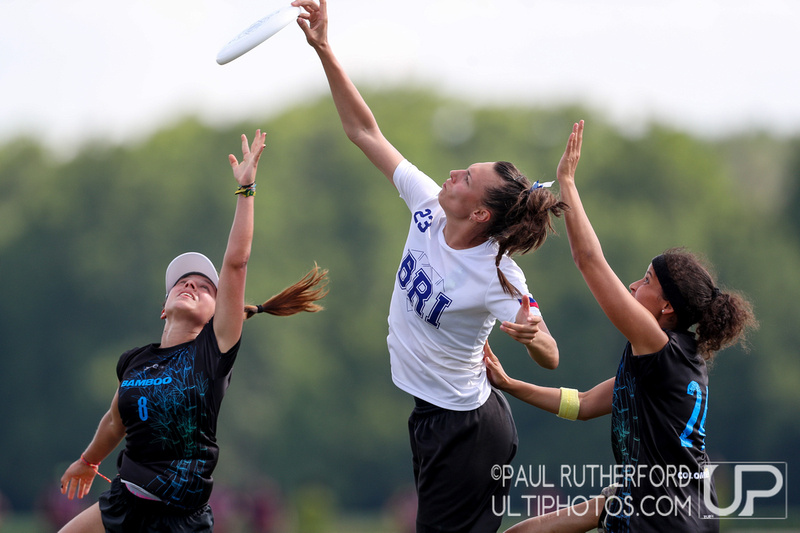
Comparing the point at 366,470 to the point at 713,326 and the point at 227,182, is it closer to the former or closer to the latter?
the point at 227,182

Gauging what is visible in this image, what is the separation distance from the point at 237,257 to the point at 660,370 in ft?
7.46

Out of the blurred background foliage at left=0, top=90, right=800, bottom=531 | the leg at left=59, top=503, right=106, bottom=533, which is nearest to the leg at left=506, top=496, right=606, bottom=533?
the leg at left=59, top=503, right=106, bottom=533

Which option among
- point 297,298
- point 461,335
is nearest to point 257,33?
point 297,298

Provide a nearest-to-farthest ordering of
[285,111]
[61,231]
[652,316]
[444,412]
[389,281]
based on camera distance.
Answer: [652,316]
[444,412]
[389,281]
[61,231]
[285,111]

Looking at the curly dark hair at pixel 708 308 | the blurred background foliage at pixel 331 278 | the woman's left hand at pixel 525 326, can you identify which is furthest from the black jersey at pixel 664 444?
the blurred background foliage at pixel 331 278

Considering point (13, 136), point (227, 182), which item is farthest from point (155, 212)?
point (13, 136)

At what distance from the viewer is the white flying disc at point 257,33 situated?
553 cm

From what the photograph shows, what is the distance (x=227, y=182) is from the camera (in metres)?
42.7

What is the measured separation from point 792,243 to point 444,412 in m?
40.3

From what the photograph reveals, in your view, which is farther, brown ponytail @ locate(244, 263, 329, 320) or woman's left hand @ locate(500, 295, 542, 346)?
brown ponytail @ locate(244, 263, 329, 320)

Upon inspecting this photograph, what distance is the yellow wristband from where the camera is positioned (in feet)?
18.9

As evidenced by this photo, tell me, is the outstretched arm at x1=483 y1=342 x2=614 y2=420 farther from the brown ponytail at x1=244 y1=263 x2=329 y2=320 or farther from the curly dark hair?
the brown ponytail at x1=244 y1=263 x2=329 y2=320

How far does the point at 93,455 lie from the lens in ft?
19.9

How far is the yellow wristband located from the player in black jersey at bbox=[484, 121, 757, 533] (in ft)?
1.85
